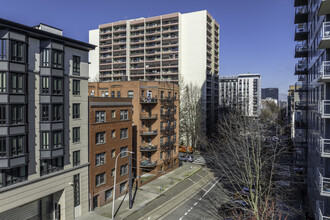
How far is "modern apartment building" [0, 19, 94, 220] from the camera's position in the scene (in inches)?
781

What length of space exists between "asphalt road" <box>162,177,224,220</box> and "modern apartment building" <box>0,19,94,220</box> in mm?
10960

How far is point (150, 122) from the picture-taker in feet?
137

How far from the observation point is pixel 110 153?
3111 cm

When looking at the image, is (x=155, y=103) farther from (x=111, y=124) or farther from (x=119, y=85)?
(x=111, y=124)

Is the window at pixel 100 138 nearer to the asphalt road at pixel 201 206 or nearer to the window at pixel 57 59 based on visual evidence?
the window at pixel 57 59

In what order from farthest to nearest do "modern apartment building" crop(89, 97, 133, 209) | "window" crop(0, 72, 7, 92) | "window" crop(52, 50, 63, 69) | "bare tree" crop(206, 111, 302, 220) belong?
"modern apartment building" crop(89, 97, 133, 209) → "window" crop(52, 50, 63, 69) → "bare tree" crop(206, 111, 302, 220) → "window" crop(0, 72, 7, 92)

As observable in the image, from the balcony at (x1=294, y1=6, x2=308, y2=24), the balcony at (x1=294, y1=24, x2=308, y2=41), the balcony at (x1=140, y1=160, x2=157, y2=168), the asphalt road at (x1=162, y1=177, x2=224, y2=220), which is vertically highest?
the balcony at (x1=294, y1=6, x2=308, y2=24)

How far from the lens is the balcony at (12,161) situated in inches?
769

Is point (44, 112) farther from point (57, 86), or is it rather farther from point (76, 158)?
point (76, 158)

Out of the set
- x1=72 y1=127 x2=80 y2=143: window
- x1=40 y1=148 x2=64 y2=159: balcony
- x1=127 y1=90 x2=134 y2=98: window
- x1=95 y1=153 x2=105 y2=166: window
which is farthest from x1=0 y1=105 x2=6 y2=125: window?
x1=127 y1=90 x2=134 y2=98: window

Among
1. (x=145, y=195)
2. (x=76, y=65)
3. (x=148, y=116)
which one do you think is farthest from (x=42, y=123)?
(x=148, y=116)

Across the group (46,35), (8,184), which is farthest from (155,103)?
(8,184)

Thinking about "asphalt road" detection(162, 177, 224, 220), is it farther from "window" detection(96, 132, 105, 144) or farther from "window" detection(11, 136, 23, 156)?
Result: "window" detection(11, 136, 23, 156)

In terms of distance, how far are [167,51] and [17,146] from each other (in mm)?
62900
